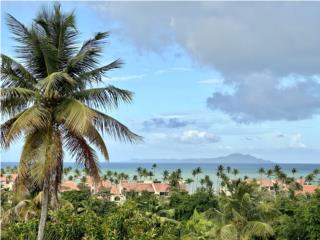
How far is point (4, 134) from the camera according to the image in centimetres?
940

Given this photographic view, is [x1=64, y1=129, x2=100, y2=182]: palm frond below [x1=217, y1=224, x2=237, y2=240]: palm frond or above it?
above

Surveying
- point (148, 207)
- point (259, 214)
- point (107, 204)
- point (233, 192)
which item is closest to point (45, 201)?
point (233, 192)

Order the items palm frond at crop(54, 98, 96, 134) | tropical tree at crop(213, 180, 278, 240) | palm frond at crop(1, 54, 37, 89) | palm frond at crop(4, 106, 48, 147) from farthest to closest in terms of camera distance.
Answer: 1. tropical tree at crop(213, 180, 278, 240)
2. palm frond at crop(1, 54, 37, 89)
3. palm frond at crop(4, 106, 48, 147)
4. palm frond at crop(54, 98, 96, 134)

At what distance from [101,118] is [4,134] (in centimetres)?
195

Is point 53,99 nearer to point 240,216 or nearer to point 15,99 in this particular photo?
point 15,99

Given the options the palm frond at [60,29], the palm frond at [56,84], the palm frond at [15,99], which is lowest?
the palm frond at [15,99]

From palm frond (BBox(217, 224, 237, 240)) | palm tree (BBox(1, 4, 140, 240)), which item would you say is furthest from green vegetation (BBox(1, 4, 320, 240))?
palm frond (BBox(217, 224, 237, 240))

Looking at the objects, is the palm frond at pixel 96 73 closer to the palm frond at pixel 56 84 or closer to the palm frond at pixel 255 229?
the palm frond at pixel 56 84

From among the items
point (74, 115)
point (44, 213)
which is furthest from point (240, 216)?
point (74, 115)

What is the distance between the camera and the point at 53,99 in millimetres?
9148

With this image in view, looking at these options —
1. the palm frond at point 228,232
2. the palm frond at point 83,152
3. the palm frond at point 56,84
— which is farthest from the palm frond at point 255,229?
the palm frond at point 56,84

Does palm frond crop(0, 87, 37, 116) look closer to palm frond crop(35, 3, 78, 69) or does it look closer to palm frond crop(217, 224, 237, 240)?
palm frond crop(35, 3, 78, 69)

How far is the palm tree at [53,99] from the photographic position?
29.1 ft

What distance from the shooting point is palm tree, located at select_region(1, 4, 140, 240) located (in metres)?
8.88
